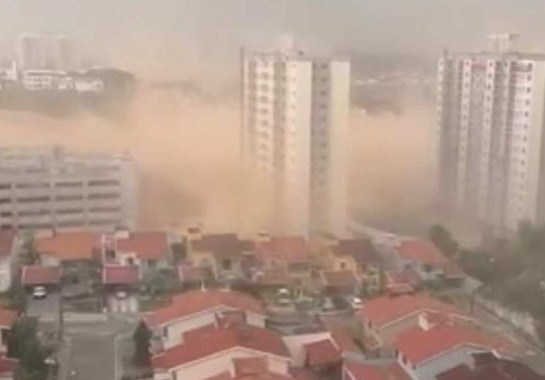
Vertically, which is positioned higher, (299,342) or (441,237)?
(441,237)

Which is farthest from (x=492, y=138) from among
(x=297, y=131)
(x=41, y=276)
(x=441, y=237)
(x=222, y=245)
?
(x=41, y=276)

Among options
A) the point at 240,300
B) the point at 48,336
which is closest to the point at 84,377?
the point at 48,336

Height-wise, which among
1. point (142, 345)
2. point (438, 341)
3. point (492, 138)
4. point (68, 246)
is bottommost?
point (142, 345)

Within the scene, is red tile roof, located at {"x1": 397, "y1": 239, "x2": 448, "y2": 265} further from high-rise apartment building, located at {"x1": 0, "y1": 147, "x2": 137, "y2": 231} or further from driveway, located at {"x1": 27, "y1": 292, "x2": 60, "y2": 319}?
driveway, located at {"x1": 27, "y1": 292, "x2": 60, "y2": 319}

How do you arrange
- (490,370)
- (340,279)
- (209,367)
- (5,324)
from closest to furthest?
(490,370), (209,367), (5,324), (340,279)

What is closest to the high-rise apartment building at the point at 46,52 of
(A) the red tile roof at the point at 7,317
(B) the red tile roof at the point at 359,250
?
(A) the red tile roof at the point at 7,317

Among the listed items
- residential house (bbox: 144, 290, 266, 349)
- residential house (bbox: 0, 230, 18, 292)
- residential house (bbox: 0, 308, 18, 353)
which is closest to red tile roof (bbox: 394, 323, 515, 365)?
residential house (bbox: 144, 290, 266, 349)

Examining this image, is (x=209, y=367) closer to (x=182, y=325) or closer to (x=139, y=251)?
(x=182, y=325)
